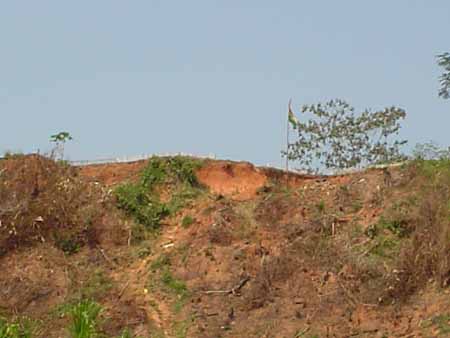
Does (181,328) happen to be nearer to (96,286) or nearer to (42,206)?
(96,286)

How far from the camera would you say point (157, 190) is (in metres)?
17.4

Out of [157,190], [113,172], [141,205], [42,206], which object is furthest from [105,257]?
[113,172]

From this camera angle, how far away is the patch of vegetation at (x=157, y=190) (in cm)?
1673

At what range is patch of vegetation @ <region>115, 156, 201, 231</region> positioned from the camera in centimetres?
1673

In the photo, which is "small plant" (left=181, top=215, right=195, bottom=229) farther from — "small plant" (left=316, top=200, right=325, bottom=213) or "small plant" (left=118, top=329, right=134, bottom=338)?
"small plant" (left=118, top=329, right=134, bottom=338)

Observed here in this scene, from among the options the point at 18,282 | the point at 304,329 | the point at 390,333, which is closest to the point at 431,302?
the point at 390,333

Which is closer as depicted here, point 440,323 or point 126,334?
point 440,323

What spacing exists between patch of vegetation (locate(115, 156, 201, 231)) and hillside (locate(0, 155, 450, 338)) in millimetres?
26

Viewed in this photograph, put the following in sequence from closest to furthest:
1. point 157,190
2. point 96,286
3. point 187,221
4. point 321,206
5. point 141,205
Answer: point 96,286
point 321,206
point 187,221
point 141,205
point 157,190

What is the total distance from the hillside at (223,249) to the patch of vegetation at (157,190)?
3 centimetres

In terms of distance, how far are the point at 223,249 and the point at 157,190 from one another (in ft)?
9.18

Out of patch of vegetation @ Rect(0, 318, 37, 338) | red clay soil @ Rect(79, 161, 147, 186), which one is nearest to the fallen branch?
patch of vegetation @ Rect(0, 318, 37, 338)

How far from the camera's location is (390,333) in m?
12.0

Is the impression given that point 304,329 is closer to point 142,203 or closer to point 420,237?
point 420,237
